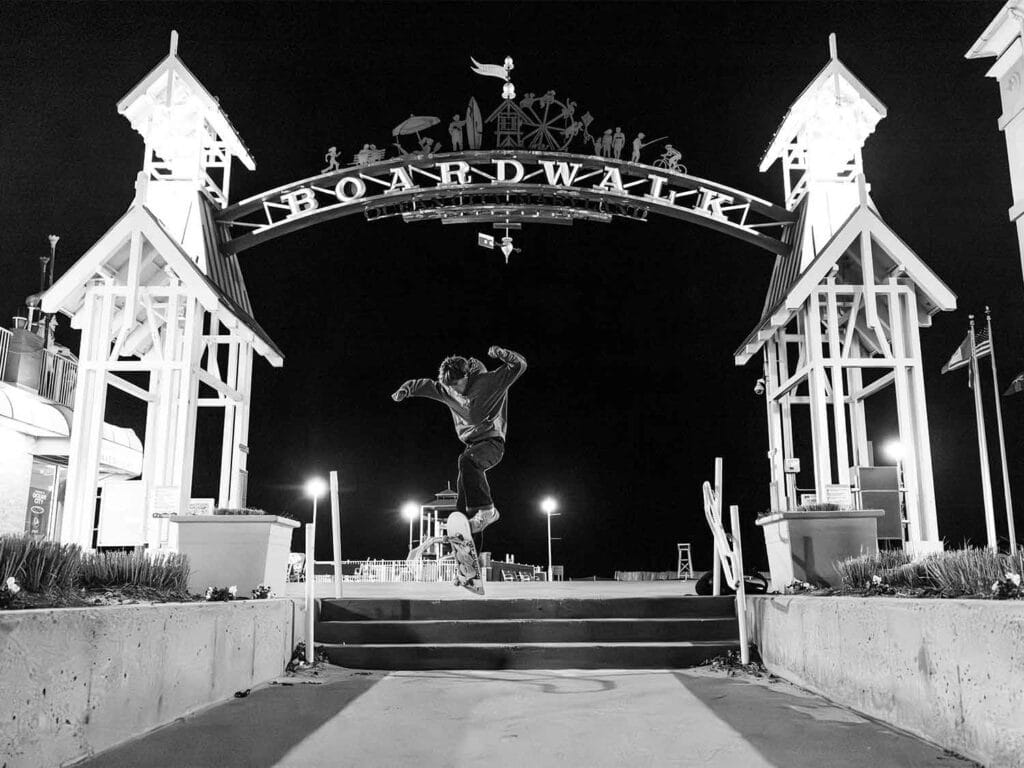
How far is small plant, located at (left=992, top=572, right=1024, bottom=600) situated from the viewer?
3.45m

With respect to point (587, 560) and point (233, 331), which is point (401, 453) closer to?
point (587, 560)

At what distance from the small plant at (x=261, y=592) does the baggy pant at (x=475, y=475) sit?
2680mm

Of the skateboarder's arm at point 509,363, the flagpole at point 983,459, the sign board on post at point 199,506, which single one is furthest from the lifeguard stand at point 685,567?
the sign board on post at point 199,506

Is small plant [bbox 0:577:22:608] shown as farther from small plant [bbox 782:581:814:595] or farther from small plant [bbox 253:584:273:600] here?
small plant [bbox 782:581:814:595]

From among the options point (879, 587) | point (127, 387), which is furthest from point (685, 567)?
point (879, 587)

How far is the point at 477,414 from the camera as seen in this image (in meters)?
9.16

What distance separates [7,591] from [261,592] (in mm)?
3675

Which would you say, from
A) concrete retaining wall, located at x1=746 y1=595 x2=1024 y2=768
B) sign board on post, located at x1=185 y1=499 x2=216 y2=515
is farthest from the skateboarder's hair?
concrete retaining wall, located at x1=746 y1=595 x2=1024 y2=768

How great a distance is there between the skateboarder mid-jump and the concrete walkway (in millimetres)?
3165

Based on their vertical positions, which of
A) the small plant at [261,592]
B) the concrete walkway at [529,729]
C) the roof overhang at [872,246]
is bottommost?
the concrete walkway at [529,729]

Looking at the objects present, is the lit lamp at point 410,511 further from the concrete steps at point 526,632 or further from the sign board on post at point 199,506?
the concrete steps at point 526,632

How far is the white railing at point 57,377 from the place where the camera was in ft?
60.9

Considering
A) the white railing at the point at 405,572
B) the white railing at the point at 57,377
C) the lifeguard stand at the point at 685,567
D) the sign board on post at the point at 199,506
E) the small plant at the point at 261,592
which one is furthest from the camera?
the lifeguard stand at the point at 685,567

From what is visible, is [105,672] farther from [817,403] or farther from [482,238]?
[482,238]
